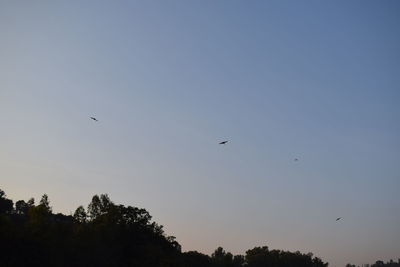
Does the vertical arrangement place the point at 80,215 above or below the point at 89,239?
above

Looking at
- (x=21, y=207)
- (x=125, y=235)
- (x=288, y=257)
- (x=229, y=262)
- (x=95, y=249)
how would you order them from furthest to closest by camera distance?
(x=288, y=257) < (x=21, y=207) < (x=229, y=262) < (x=125, y=235) < (x=95, y=249)

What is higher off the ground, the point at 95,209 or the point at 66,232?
the point at 95,209

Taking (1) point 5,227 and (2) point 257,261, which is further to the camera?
(2) point 257,261

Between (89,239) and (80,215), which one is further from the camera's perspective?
(80,215)

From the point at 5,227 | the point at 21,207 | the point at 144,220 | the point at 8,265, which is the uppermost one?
the point at 21,207

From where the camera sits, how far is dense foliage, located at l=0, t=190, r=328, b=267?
51.1 m

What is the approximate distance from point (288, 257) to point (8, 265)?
14567 centimetres

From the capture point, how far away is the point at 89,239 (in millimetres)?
65188

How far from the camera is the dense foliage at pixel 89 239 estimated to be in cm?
5112

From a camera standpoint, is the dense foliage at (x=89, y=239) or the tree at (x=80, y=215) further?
the tree at (x=80, y=215)

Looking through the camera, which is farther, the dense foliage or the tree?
the tree

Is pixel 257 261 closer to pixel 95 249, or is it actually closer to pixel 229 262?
pixel 229 262

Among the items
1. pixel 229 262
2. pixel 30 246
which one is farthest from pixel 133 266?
pixel 229 262

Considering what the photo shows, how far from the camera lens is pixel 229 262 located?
124000 millimetres
